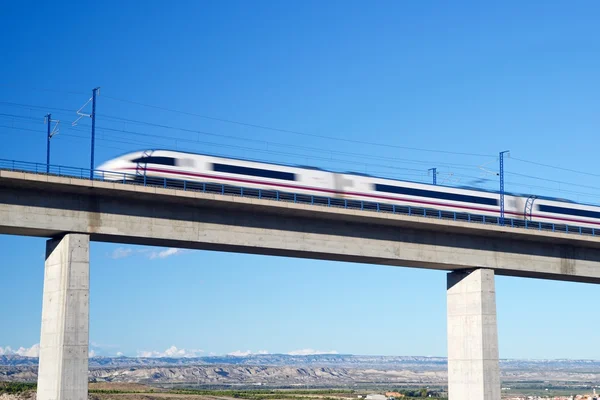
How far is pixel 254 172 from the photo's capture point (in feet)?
181

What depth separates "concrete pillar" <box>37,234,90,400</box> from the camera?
42.1 m

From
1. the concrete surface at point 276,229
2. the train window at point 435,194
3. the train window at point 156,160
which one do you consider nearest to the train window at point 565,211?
the train window at point 435,194

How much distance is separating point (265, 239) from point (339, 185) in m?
10.8

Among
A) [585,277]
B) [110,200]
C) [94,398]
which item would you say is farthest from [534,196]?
[94,398]

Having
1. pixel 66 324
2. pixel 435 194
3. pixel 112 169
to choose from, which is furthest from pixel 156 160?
pixel 435 194

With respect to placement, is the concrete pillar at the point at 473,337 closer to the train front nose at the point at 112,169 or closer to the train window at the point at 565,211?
the train window at the point at 565,211

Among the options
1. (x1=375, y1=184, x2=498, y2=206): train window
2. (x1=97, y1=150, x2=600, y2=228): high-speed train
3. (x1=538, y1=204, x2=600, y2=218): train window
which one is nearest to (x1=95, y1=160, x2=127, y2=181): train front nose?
(x1=97, y1=150, x2=600, y2=228): high-speed train

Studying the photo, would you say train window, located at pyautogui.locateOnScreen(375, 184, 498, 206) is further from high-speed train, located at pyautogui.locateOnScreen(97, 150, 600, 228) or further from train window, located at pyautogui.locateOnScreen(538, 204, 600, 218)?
train window, located at pyautogui.locateOnScreen(538, 204, 600, 218)

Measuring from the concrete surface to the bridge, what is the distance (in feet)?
0.19

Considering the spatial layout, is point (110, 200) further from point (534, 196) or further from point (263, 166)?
point (534, 196)

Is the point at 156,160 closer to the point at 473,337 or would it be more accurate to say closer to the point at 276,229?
the point at 276,229

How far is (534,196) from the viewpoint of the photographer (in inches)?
2657

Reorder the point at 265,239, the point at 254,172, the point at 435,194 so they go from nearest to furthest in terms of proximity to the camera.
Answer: the point at 265,239 → the point at 254,172 → the point at 435,194

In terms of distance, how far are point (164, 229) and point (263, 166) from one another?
37.0 ft
